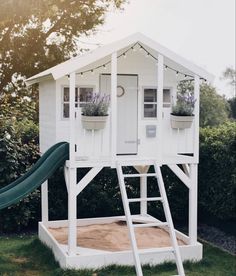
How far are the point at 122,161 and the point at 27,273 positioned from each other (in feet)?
7.46

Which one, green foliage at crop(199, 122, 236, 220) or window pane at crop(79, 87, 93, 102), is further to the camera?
green foliage at crop(199, 122, 236, 220)

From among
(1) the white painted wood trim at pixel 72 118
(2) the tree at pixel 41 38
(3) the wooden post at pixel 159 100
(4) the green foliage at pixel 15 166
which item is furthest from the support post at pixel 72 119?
(2) the tree at pixel 41 38

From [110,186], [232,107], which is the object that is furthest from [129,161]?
[232,107]

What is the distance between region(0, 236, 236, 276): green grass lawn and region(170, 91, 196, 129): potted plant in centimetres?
232

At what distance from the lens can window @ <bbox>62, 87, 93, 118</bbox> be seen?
26.6 ft

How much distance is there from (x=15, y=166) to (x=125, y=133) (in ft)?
8.49

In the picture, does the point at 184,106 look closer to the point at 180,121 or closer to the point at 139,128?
the point at 180,121

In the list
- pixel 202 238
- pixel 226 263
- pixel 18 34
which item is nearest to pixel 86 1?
pixel 18 34

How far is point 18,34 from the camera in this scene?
19.7m

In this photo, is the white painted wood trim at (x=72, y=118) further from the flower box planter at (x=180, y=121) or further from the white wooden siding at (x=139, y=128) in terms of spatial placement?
the flower box planter at (x=180, y=121)

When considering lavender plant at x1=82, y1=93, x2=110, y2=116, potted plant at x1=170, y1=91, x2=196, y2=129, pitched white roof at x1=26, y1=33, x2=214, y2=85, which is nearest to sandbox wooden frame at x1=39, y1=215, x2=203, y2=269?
potted plant at x1=170, y1=91, x2=196, y2=129

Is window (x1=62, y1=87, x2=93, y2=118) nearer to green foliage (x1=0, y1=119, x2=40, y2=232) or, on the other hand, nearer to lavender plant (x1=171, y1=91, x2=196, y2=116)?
lavender plant (x1=171, y1=91, x2=196, y2=116)

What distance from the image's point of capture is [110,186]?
1058cm

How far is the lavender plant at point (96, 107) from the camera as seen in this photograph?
739 centimetres
